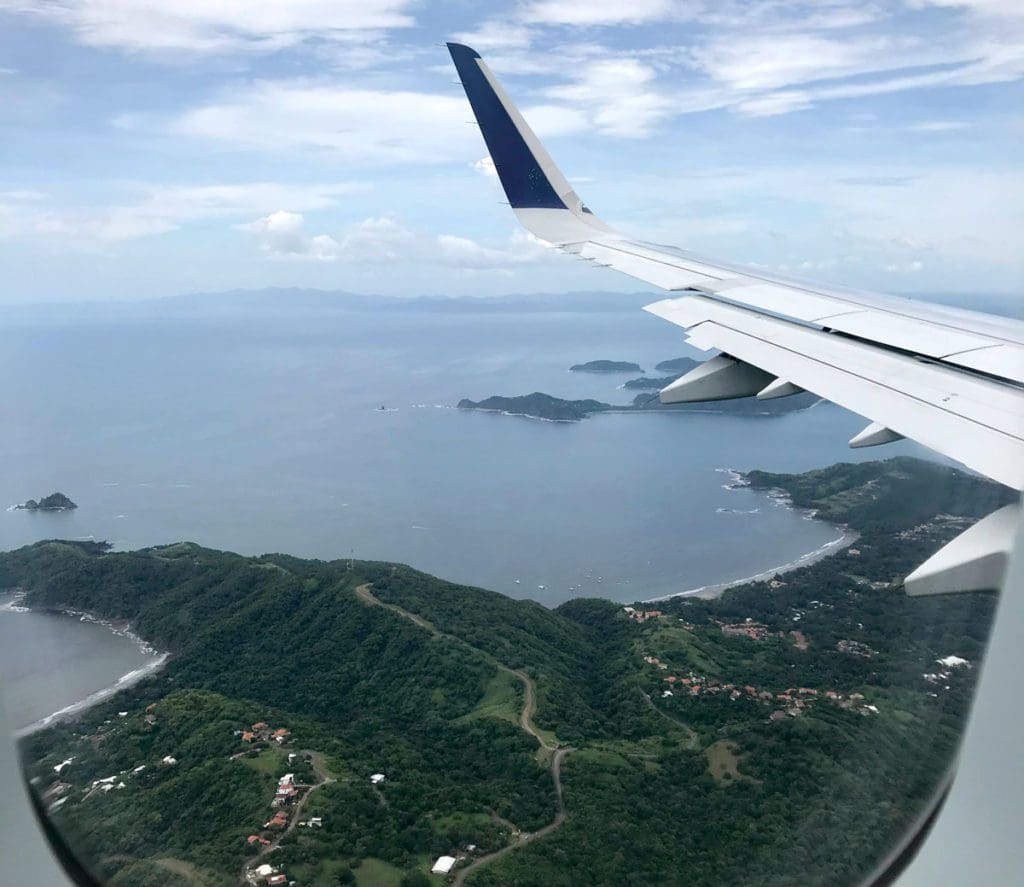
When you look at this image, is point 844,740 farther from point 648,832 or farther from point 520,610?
point 520,610

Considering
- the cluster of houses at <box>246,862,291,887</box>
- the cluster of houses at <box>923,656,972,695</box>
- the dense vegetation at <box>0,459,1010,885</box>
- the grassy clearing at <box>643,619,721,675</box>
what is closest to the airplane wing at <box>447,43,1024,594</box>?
the dense vegetation at <box>0,459,1010,885</box>

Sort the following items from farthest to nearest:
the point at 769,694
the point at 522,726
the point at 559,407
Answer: the point at 559,407 < the point at 522,726 < the point at 769,694

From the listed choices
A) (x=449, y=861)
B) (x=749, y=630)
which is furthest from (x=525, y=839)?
(x=749, y=630)

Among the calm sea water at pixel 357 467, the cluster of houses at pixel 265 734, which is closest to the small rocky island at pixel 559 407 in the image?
the calm sea water at pixel 357 467

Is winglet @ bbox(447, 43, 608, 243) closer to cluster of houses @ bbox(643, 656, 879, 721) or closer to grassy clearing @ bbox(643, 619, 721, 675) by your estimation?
cluster of houses @ bbox(643, 656, 879, 721)

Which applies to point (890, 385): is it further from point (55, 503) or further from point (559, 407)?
point (559, 407)

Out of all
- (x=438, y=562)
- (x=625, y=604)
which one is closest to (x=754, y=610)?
(x=625, y=604)
